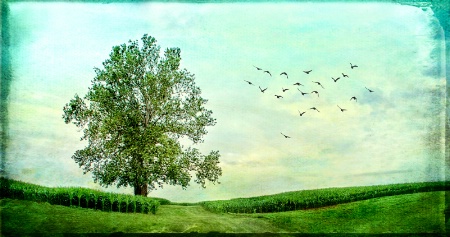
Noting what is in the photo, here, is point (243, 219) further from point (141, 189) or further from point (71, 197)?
point (71, 197)

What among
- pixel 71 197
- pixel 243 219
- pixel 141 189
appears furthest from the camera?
pixel 141 189

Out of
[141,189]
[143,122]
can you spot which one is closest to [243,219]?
[141,189]

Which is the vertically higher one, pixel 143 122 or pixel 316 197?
pixel 143 122

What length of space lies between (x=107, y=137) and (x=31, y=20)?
129 inches

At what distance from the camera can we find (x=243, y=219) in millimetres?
10383

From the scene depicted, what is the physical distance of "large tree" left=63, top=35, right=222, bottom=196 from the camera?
1088cm

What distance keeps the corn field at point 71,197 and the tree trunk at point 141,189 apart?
55 centimetres

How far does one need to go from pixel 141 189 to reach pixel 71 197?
1623 millimetres

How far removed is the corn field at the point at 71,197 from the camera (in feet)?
33.8

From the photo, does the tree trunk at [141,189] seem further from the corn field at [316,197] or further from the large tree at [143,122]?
the corn field at [316,197]

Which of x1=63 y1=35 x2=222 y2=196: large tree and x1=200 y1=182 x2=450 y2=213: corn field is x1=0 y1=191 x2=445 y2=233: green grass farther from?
x1=63 y1=35 x2=222 y2=196: large tree

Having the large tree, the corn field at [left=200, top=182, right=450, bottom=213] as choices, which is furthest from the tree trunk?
the corn field at [left=200, top=182, right=450, bottom=213]

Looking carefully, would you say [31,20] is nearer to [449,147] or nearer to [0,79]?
[0,79]

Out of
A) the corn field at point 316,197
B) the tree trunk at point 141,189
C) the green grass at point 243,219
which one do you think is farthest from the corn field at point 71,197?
the corn field at point 316,197
